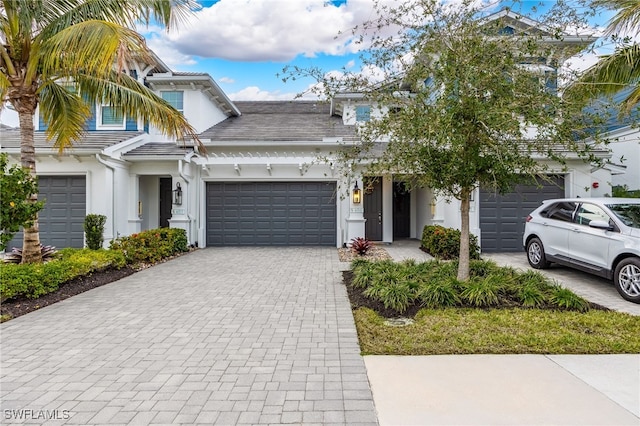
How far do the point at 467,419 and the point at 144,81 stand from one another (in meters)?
15.0

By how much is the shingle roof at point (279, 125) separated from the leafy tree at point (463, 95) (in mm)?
4892

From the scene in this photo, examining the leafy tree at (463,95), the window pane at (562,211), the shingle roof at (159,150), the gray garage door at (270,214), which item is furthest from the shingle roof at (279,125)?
the window pane at (562,211)

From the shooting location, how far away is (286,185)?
43.8 ft

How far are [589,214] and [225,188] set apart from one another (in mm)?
10953

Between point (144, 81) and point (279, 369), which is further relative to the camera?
point (144, 81)

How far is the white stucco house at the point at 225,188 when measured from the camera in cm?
1126

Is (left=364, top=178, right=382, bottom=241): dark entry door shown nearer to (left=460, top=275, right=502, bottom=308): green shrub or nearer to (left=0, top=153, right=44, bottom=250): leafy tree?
(left=460, top=275, right=502, bottom=308): green shrub

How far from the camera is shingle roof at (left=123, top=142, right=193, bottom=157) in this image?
1224 cm

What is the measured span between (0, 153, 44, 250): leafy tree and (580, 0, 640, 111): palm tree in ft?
33.3

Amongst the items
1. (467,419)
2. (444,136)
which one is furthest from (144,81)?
(467,419)

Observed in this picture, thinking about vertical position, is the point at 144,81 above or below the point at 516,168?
above

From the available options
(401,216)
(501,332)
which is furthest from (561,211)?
(401,216)

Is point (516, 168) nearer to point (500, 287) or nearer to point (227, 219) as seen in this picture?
point (500, 287)

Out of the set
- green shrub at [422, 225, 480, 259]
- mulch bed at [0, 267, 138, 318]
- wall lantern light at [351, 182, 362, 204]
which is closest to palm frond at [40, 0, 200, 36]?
mulch bed at [0, 267, 138, 318]
